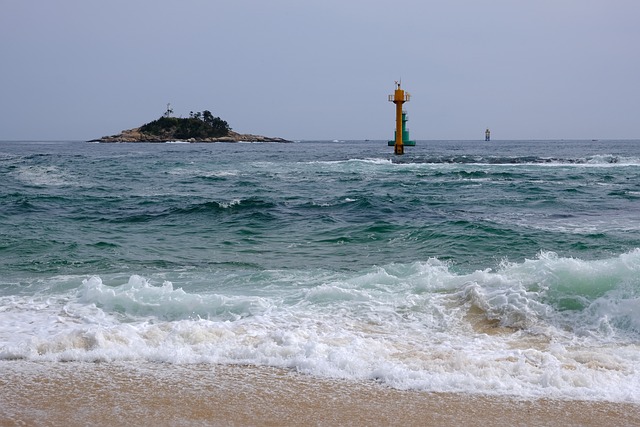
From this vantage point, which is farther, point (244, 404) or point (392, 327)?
point (392, 327)

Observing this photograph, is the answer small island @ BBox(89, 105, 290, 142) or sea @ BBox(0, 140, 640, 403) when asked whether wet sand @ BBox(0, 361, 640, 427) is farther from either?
small island @ BBox(89, 105, 290, 142)

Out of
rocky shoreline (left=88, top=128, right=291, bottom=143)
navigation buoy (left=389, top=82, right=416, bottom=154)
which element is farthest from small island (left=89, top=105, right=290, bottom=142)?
navigation buoy (left=389, top=82, right=416, bottom=154)

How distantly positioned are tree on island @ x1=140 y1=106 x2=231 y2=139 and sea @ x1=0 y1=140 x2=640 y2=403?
369ft

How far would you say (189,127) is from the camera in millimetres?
127125

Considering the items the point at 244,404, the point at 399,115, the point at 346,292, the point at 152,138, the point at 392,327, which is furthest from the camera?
the point at 152,138

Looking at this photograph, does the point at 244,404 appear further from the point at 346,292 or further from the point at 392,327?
the point at 346,292

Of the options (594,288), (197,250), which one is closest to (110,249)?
(197,250)

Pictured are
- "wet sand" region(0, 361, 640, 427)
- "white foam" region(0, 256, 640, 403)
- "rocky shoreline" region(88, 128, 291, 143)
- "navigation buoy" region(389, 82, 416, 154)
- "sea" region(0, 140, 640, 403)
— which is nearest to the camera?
"wet sand" region(0, 361, 640, 427)

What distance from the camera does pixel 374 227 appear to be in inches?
503

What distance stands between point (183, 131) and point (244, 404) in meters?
126

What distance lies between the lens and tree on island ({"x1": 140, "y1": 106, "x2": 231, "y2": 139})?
125938 mm

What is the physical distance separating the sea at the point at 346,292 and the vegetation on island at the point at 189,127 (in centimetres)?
11262

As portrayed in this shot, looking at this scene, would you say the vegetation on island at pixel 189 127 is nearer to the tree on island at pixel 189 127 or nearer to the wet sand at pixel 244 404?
the tree on island at pixel 189 127

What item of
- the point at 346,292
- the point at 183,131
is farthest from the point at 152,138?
the point at 346,292
